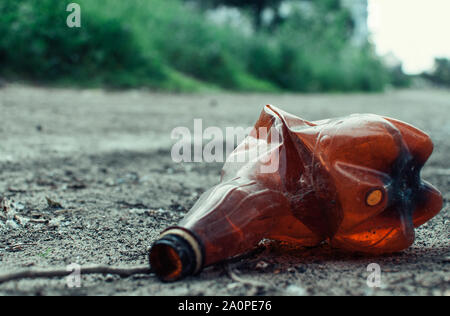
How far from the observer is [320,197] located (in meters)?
1.28

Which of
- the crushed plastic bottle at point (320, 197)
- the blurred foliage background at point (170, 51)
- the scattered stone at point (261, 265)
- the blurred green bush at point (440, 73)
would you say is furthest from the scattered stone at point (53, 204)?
the blurred green bush at point (440, 73)

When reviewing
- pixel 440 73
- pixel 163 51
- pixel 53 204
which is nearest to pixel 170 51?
pixel 163 51

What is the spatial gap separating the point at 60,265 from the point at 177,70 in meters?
8.31

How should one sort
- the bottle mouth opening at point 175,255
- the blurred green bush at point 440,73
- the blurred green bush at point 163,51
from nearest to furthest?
the bottle mouth opening at point 175,255
the blurred green bush at point 163,51
the blurred green bush at point 440,73

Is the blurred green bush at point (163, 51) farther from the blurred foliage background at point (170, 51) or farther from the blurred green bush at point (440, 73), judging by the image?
the blurred green bush at point (440, 73)

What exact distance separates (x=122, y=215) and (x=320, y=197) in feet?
2.97

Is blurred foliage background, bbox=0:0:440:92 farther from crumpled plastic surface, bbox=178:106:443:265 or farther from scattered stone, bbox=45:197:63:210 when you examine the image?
crumpled plastic surface, bbox=178:106:443:265

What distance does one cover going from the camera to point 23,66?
6.20 m

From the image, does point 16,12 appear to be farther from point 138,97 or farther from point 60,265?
point 60,265

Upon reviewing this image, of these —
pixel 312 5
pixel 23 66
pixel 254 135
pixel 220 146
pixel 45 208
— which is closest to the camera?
pixel 254 135

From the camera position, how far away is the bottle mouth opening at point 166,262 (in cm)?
115

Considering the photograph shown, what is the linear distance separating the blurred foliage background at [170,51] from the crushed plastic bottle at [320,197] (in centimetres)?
551

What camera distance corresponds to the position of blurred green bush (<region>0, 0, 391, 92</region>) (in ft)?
20.7
